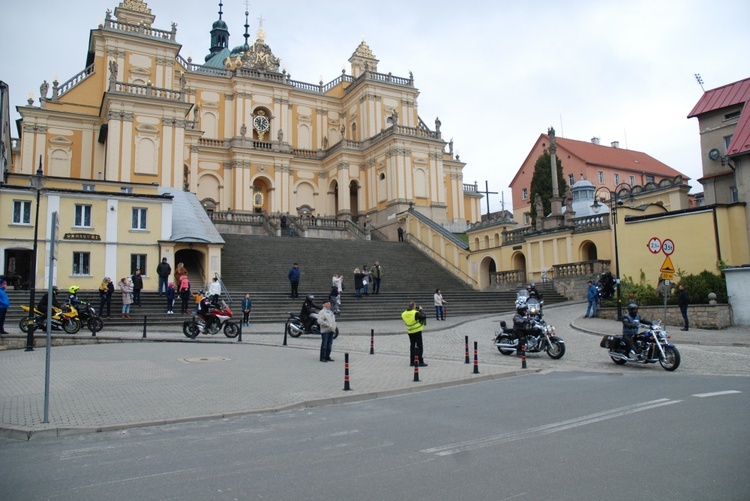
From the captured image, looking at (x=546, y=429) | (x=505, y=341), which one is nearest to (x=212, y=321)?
(x=505, y=341)

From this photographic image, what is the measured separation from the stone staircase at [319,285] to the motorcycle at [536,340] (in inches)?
391

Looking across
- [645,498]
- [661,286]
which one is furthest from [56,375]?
[661,286]

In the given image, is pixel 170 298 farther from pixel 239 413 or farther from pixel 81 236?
pixel 239 413

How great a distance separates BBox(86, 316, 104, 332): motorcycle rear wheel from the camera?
18.7 meters

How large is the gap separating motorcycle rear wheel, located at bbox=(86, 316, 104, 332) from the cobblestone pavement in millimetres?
380

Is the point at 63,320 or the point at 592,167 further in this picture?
the point at 592,167

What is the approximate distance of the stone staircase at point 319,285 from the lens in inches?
963

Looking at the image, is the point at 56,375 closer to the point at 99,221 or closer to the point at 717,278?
the point at 99,221

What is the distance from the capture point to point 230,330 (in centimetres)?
1978

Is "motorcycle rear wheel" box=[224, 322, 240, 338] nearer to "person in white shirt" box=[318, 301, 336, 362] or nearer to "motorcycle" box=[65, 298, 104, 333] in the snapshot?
"motorcycle" box=[65, 298, 104, 333]

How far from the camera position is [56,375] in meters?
12.4

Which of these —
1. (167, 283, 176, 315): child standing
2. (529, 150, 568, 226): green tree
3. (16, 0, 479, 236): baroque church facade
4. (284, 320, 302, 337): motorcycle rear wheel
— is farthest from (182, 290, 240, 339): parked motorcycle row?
(529, 150, 568, 226): green tree

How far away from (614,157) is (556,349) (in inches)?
2594

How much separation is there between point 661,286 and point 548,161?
3017 cm
